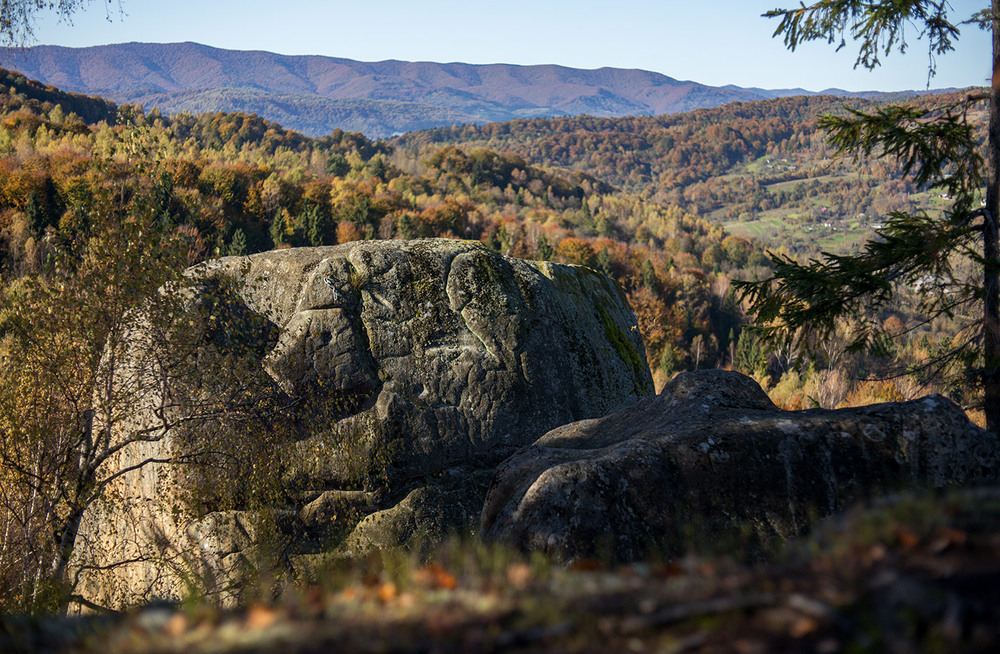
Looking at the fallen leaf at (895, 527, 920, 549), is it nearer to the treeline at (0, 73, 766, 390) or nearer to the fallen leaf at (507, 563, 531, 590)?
the fallen leaf at (507, 563, 531, 590)

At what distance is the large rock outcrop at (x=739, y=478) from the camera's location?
6.21 metres

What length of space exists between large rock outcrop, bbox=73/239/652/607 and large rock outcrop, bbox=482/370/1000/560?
184 inches

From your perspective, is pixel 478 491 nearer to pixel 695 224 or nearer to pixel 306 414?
pixel 306 414

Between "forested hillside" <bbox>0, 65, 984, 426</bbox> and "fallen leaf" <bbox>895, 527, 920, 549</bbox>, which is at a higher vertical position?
"forested hillside" <bbox>0, 65, 984, 426</bbox>

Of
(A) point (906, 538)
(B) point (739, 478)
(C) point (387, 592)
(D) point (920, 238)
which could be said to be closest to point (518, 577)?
(C) point (387, 592)

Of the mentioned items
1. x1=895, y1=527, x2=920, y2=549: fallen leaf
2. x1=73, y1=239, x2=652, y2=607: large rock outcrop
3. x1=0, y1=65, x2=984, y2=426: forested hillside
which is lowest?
x1=73, y1=239, x2=652, y2=607: large rock outcrop

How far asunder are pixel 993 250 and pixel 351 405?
34.9 feet

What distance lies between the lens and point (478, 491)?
470 inches

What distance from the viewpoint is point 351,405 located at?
1221 centimetres

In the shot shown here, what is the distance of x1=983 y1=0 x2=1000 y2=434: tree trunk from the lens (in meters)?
9.10

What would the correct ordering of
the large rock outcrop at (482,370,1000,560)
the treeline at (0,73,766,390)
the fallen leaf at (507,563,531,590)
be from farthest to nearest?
1. the treeline at (0,73,766,390)
2. the large rock outcrop at (482,370,1000,560)
3. the fallen leaf at (507,563,531,590)

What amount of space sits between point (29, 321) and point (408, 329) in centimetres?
646

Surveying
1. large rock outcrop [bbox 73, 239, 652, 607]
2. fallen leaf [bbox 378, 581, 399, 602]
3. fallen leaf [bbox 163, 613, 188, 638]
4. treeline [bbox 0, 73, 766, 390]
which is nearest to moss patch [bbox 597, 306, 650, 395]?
large rock outcrop [bbox 73, 239, 652, 607]

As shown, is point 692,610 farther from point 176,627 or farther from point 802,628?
point 176,627
